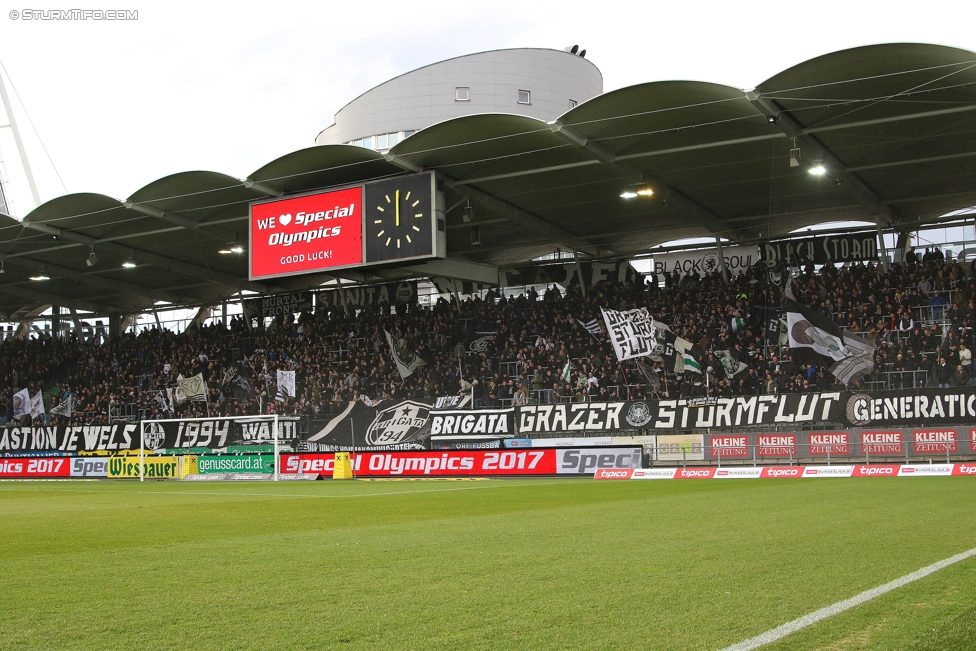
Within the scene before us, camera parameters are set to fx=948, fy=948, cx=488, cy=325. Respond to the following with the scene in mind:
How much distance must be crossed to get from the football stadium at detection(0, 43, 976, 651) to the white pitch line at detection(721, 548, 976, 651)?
33mm

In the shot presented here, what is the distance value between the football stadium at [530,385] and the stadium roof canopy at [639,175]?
0.54 ft

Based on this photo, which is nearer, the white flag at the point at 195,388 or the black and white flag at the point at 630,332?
the black and white flag at the point at 630,332

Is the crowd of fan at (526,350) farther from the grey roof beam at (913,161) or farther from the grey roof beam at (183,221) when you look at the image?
the grey roof beam at (183,221)

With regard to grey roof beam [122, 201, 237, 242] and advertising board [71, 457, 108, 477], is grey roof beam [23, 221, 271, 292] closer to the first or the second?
grey roof beam [122, 201, 237, 242]

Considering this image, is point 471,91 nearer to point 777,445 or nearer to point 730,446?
point 730,446

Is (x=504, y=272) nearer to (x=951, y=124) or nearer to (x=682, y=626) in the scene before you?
(x=951, y=124)

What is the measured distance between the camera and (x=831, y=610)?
5.71 m

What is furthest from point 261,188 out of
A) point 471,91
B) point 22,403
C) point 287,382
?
point 471,91

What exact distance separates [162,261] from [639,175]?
22.5 m

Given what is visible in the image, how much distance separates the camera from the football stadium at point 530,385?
→ 657 centimetres

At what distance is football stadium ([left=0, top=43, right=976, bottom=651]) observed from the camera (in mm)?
6574

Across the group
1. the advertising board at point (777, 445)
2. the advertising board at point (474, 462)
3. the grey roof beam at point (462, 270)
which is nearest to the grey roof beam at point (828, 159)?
the advertising board at point (777, 445)

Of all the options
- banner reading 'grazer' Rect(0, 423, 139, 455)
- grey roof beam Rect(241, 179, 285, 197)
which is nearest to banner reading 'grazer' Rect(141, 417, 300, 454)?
banner reading 'grazer' Rect(0, 423, 139, 455)

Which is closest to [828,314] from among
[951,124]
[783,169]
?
[783,169]
